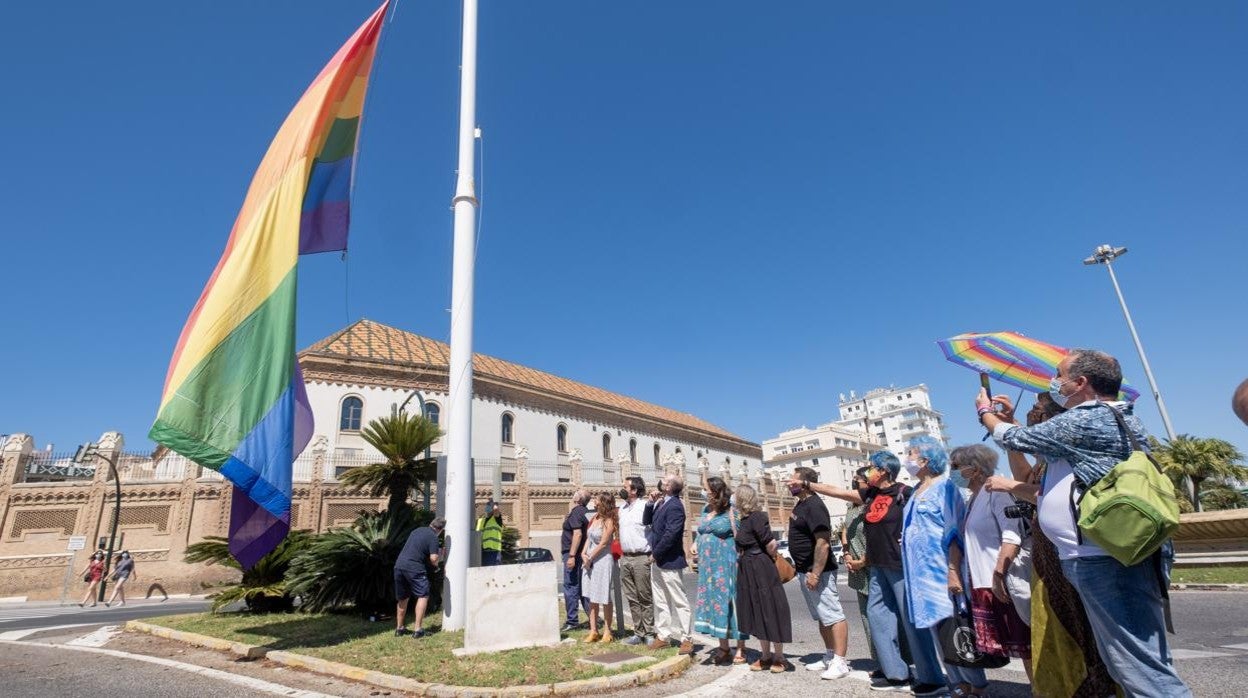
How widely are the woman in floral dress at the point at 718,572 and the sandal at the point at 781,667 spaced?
1.22 feet

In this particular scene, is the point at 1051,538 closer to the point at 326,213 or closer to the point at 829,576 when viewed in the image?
the point at 829,576

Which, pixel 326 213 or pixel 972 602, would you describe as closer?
pixel 972 602

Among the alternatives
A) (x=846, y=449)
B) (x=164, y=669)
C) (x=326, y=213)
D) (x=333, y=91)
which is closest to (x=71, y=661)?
(x=164, y=669)

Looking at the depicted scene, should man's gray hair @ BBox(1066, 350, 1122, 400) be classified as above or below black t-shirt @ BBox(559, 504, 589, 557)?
above

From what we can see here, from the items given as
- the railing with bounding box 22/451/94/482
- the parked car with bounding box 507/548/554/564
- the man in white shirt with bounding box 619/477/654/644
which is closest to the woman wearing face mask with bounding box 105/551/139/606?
the railing with bounding box 22/451/94/482

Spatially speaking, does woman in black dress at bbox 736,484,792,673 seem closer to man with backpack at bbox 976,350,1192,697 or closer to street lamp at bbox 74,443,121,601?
man with backpack at bbox 976,350,1192,697

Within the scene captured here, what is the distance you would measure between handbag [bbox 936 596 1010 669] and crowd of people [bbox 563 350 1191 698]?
0.01m

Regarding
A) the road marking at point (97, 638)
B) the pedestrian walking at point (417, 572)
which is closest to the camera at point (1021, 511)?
the pedestrian walking at point (417, 572)

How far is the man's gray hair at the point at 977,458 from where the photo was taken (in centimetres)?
420

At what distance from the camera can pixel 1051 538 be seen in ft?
9.31

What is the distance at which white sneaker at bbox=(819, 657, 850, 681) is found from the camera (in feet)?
16.6

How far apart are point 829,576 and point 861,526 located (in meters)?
0.54

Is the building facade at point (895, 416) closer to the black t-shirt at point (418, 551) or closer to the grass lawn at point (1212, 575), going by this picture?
the grass lawn at point (1212, 575)

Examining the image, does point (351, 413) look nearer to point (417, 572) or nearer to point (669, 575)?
point (417, 572)
